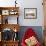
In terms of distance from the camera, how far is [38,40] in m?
6.19

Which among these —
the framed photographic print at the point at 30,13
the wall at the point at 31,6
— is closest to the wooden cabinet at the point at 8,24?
the wall at the point at 31,6

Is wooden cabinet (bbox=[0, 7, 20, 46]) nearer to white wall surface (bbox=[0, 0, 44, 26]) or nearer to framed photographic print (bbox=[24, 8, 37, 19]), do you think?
white wall surface (bbox=[0, 0, 44, 26])

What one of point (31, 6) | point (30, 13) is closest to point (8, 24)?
point (30, 13)

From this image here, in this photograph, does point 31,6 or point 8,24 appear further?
point 31,6

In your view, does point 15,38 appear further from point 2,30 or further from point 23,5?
point 23,5

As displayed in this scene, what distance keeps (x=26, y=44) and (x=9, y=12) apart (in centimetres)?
138

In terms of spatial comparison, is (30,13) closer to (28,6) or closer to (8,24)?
(28,6)

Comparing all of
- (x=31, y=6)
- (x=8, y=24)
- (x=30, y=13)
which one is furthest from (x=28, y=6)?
(x=8, y=24)

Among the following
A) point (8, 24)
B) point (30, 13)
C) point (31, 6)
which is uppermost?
point (31, 6)

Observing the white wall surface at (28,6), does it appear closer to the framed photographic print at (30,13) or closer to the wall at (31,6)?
the wall at (31,6)

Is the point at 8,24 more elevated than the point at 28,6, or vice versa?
the point at 28,6

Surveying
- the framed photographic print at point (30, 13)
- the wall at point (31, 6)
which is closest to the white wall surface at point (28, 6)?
the wall at point (31, 6)

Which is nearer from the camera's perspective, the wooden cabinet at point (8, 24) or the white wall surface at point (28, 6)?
the wooden cabinet at point (8, 24)

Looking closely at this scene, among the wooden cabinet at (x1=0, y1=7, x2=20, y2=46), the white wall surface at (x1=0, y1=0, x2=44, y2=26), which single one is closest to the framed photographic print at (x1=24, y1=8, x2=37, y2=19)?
the white wall surface at (x1=0, y1=0, x2=44, y2=26)
